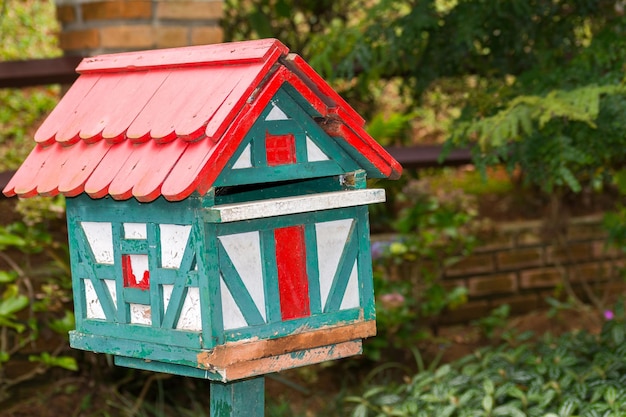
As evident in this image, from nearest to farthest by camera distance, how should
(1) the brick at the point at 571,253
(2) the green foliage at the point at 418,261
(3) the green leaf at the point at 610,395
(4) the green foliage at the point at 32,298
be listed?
(3) the green leaf at the point at 610,395 → (4) the green foliage at the point at 32,298 → (2) the green foliage at the point at 418,261 → (1) the brick at the point at 571,253

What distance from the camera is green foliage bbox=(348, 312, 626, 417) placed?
3.37m

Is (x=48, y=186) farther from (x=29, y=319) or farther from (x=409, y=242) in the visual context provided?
(x=409, y=242)

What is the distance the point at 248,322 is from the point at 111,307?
1.19 ft

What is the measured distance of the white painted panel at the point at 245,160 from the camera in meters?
2.17

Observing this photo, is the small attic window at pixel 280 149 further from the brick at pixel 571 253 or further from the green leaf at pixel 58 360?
the brick at pixel 571 253

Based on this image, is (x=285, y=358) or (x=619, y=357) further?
(x=619, y=357)

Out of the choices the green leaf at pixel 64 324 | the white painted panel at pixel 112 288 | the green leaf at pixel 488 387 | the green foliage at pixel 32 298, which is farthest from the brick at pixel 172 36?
the white painted panel at pixel 112 288

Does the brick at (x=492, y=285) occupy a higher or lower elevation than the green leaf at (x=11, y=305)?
lower

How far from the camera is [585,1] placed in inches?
158

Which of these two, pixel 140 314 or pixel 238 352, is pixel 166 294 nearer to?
pixel 140 314

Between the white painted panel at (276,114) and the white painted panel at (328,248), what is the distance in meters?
0.27

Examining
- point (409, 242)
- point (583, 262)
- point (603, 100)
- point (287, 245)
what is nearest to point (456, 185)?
point (583, 262)

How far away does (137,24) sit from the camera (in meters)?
4.52

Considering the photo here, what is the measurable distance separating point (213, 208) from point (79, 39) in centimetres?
285
